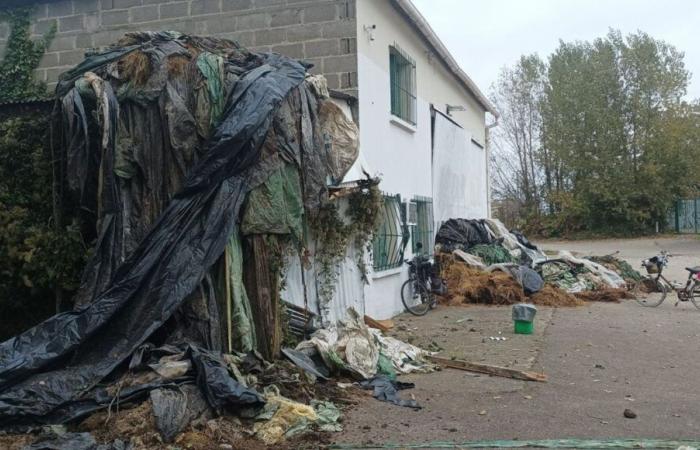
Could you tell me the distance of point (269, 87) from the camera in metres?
6.93

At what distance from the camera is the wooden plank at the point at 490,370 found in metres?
7.39

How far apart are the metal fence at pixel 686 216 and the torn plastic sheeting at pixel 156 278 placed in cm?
3510

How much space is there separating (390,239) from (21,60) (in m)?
6.85

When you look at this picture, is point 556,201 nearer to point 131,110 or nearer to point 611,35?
point 611,35

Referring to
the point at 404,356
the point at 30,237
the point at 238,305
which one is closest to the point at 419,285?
the point at 404,356

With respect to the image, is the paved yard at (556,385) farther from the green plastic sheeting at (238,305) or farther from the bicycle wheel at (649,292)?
the bicycle wheel at (649,292)

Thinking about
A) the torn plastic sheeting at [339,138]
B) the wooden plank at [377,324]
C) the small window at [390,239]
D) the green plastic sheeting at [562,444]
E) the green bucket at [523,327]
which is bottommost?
the green plastic sheeting at [562,444]

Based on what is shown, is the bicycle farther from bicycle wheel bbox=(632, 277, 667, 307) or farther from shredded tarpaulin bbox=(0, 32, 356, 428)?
shredded tarpaulin bbox=(0, 32, 356, 428)

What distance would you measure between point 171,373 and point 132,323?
81cm

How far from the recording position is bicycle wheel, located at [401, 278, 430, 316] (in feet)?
40.9

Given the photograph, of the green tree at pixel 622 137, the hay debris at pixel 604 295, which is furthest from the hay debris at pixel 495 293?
the green tree at pixel 622 137

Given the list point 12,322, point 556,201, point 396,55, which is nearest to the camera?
point 12,322

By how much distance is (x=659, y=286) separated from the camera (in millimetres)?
13797

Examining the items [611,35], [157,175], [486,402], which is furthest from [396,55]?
[611,35]
